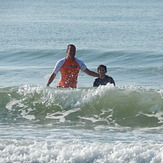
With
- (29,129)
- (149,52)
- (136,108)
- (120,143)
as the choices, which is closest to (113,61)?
(149,52)

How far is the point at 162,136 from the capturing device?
33.8ft

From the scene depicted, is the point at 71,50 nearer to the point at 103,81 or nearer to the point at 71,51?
the point at 71,51

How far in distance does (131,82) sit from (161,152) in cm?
1027

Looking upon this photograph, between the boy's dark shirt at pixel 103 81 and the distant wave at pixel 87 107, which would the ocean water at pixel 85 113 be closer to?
the distant wave at pixel 87 107

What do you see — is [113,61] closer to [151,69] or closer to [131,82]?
[151,69]

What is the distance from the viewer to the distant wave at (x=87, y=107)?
481 inches

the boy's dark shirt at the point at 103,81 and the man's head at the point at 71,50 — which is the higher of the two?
the man's head at the point at 71,50

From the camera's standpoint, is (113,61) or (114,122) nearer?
(114,122)

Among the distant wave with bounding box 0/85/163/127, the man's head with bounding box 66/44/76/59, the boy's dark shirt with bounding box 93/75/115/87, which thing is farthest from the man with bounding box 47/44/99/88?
the distant wave with bounding box 0/85/163/127

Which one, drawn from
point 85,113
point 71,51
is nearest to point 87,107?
point 85,113

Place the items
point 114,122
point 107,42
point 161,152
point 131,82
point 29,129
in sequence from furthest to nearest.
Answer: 1. point 107,42
2. point 131,82
3. point 114,122
4. point 29,129
5. point 161,152

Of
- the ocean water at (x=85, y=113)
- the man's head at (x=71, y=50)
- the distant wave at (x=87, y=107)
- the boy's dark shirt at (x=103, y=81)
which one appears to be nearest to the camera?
the ocean water at (x=85, y=113)

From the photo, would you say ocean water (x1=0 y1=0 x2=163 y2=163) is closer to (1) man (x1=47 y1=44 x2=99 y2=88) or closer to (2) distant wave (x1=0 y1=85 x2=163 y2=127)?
(2) distant wave (x1=0 y1=85 x2=163 y2=127)

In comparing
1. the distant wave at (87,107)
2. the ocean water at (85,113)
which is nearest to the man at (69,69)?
the distant wave at (87,107)
